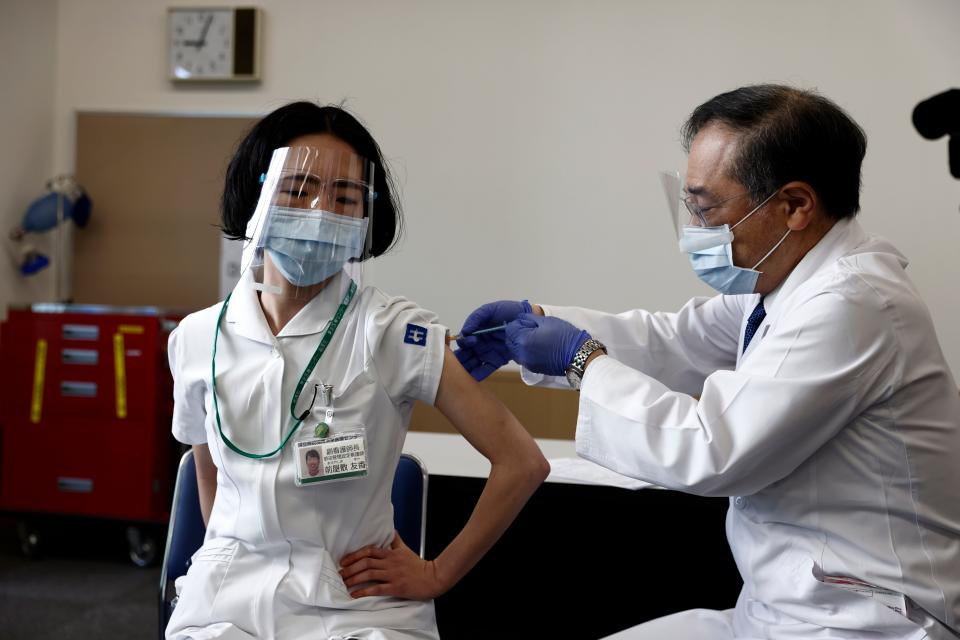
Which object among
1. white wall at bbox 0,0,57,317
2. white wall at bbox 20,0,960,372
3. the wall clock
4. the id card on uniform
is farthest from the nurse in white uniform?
white wall at bbox 0,0,57,317

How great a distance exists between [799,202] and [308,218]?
2.57 feet

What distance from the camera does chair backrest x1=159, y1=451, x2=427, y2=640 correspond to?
153cm

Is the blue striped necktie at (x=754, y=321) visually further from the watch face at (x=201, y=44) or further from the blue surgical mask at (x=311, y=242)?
the watch face at (x=201, y=44)

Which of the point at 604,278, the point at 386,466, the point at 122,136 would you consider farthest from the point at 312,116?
the point at 122,136

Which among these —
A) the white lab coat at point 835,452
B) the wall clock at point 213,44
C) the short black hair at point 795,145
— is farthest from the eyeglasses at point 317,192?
the wall clock at point 213,44

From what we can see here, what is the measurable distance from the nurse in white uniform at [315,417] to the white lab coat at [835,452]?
25cm

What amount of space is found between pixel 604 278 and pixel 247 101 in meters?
1.90

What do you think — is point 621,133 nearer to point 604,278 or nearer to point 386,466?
point 604,278

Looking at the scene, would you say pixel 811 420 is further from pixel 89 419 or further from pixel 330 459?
pixel 89 419

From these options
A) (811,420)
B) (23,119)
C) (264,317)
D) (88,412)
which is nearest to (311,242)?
(264,317)

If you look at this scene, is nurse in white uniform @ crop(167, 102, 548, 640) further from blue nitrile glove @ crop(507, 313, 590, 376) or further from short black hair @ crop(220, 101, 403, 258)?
blue nitrile glove @ crop(507, 313, 590, 376)

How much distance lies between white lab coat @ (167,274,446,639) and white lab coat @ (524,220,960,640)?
1.17 ft

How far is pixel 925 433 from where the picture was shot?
1264mm

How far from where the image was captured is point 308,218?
129cm
